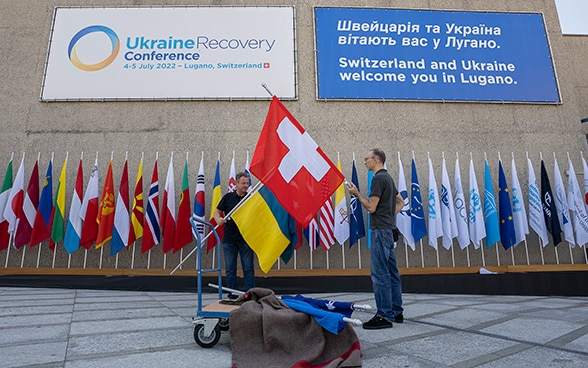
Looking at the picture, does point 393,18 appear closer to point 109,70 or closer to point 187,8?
point 187,8

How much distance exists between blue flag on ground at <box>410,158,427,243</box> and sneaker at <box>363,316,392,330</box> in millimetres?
2767

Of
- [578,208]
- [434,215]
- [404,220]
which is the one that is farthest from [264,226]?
[578,208]

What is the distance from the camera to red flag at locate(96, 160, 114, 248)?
4504 mm

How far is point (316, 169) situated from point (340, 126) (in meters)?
3.22

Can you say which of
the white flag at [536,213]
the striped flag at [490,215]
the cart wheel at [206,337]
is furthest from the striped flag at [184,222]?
the white flag at [536,213]

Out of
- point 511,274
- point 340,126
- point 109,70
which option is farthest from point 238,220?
point 109,70

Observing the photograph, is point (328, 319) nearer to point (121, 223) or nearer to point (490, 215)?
point (121, 223)

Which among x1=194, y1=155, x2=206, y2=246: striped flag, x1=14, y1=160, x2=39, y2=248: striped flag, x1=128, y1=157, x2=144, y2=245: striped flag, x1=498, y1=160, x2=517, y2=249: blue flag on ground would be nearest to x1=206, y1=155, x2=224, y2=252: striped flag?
x1=194, y1=155, x2=206, y2=246: striped flag

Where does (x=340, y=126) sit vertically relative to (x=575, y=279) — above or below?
above

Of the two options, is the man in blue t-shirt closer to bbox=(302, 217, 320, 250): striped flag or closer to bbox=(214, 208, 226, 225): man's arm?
bbox=(214, 208, 226, 225): man's arm

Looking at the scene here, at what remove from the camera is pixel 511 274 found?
4457 mm

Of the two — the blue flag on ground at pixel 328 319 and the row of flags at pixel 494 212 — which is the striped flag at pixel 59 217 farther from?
the row of flags at pixel 494 212

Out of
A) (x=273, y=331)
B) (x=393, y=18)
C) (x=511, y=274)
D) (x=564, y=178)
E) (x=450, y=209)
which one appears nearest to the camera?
(x=273, y=331)

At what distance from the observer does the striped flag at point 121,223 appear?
14.9ft
